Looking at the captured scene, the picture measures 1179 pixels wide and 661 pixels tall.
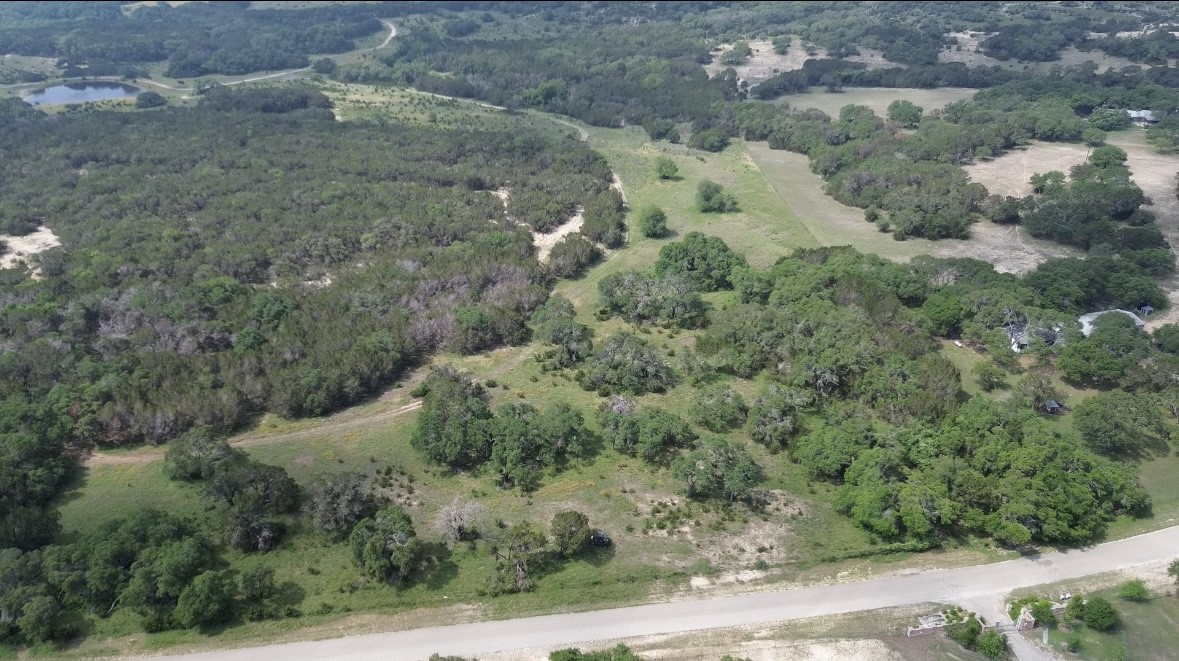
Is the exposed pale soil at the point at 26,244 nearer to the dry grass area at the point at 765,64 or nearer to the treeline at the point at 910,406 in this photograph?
the treeline at the point at 910,406

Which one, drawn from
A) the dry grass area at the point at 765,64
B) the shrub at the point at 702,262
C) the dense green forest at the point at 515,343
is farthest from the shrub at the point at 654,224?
the dry grass area at the point at 765,64

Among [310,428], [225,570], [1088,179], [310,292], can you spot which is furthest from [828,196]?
[225,570]

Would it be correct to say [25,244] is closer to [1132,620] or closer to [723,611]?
[723,611]

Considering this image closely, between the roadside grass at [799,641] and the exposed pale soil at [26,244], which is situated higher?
the exposed pale soil at [26,244]

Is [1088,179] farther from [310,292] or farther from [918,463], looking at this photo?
[310,292]

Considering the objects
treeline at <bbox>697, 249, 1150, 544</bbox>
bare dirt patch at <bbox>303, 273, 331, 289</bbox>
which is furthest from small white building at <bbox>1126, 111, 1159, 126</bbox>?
bare dirt patch at <bbox>303, 273, 331, 289</bbox>

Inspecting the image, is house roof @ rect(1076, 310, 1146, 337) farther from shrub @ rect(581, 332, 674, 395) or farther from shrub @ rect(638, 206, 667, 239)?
shrub @ rect(638, 206, 667, 239)

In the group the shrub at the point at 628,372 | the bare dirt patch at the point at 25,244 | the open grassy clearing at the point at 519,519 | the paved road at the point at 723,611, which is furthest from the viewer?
the bare dirt patch at the point at 25,244
